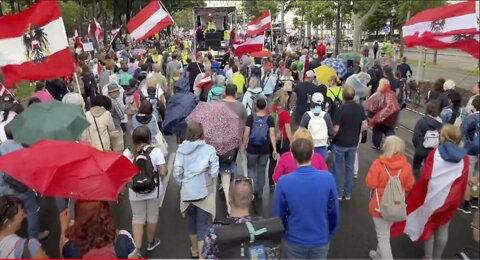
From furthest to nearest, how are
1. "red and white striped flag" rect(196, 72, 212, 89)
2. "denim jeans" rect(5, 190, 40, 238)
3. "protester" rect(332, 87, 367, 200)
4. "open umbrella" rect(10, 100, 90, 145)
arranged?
1. "red and white striped flag" rect(196, 72, 212, 89)
2. "protester" rect(332, 87, 367, 200)
3. "denim jeans" rect(5, 190, 40, 238)
4. "open umbrella" rect(10, 100, 90, 145)

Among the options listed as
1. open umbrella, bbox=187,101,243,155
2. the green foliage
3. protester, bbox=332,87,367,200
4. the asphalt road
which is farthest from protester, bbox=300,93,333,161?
the green foliage

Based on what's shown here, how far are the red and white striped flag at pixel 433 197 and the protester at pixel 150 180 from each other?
2.67 meters

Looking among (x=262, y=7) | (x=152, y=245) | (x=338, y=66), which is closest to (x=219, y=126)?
(x=152, y=245)

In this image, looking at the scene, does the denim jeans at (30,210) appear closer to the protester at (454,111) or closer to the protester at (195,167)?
the protester at (195,167)

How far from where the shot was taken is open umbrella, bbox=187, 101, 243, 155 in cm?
568

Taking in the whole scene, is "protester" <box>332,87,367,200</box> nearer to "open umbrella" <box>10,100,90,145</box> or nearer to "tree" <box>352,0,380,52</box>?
"open umbrella" <box>10,100,90,145</box>

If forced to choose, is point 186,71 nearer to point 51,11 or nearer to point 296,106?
point 296,106

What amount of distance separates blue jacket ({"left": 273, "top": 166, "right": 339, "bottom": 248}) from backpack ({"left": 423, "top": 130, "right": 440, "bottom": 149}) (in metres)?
3.41

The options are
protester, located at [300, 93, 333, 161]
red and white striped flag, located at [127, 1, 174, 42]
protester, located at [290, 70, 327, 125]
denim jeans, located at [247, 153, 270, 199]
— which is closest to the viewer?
protester, located at [300, 93, 333, 161]

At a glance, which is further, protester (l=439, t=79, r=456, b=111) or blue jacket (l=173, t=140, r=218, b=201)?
protester (l=439, t=79, r=456, b=111)

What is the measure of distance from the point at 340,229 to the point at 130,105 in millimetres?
4679

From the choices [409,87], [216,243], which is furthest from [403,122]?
[216,243]

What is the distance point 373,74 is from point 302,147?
823 cm

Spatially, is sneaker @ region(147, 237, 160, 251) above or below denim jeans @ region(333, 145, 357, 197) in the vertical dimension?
→ below
